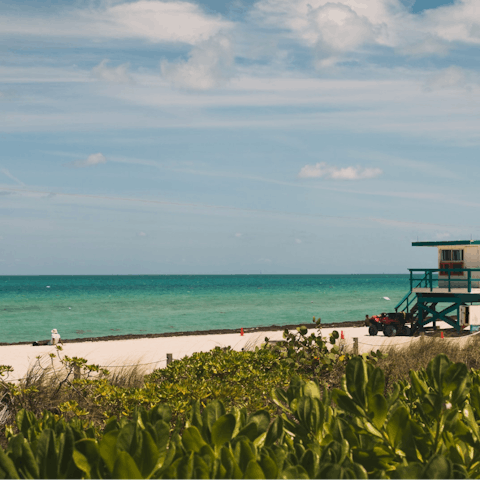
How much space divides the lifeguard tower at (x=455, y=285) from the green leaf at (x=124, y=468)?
25.4 meters

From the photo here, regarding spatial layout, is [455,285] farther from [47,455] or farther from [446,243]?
[47,455]

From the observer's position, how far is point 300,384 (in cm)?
227

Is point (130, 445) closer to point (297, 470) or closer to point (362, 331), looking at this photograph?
point (297, 470)

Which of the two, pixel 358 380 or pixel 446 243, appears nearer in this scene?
pixel 358 380

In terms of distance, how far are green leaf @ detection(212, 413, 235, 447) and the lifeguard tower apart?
25.1 metres

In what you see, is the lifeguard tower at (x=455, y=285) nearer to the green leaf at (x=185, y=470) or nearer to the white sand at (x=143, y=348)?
the white sand at (x=143, y=348)

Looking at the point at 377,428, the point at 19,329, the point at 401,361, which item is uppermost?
the point at 377,428

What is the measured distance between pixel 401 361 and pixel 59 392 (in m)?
6.31

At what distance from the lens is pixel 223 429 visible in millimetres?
1712

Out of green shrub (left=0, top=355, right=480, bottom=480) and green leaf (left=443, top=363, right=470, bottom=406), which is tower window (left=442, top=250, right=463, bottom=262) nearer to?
green shrub (left=0, top=355, right=480, bottom=480)

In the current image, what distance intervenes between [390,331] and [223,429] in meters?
25.4

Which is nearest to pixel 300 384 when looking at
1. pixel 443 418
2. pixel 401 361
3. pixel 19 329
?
pixel 443 418

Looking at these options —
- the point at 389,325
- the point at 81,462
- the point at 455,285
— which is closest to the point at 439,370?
the point at 81,462

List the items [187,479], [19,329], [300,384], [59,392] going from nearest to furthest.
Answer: [187,479] < [300,384] < [59,392] < [19,329]
